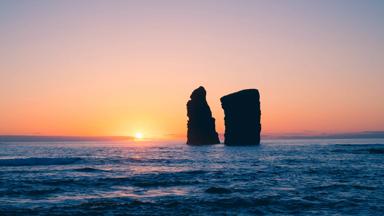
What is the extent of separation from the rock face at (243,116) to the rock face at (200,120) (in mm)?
10876

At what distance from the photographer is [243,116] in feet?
415

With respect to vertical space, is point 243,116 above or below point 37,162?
above

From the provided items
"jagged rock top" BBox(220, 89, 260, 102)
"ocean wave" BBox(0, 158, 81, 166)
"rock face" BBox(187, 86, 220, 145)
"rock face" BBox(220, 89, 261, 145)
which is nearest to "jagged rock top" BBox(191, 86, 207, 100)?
"rock face" BBox(187, 86, 220, 145)

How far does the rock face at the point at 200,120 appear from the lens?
13975cm

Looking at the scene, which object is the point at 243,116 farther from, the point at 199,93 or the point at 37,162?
the point at 37,162

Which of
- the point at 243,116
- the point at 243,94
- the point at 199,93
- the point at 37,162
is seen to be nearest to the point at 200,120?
the point at 199,93

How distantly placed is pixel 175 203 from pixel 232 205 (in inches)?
121

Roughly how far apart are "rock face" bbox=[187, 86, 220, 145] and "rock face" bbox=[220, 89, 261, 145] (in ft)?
35.7

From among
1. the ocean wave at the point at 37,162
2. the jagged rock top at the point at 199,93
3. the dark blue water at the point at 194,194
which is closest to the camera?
the dark blue water at the point at 194,194

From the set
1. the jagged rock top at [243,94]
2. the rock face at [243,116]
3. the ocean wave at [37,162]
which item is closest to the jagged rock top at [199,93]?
the rock face at [243,116]

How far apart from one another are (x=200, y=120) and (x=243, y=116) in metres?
18.7

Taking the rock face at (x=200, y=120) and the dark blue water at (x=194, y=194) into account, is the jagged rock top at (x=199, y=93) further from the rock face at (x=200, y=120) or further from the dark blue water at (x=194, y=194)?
the dark blue water at (x=194, y=194)

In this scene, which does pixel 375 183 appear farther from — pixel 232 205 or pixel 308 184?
pixel 232 205

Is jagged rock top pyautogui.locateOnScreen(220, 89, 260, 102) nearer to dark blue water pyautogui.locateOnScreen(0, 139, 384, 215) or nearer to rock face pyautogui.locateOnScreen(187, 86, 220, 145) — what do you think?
rock face pyautogui.locateOnScreen(187, 86, 220, 145)
